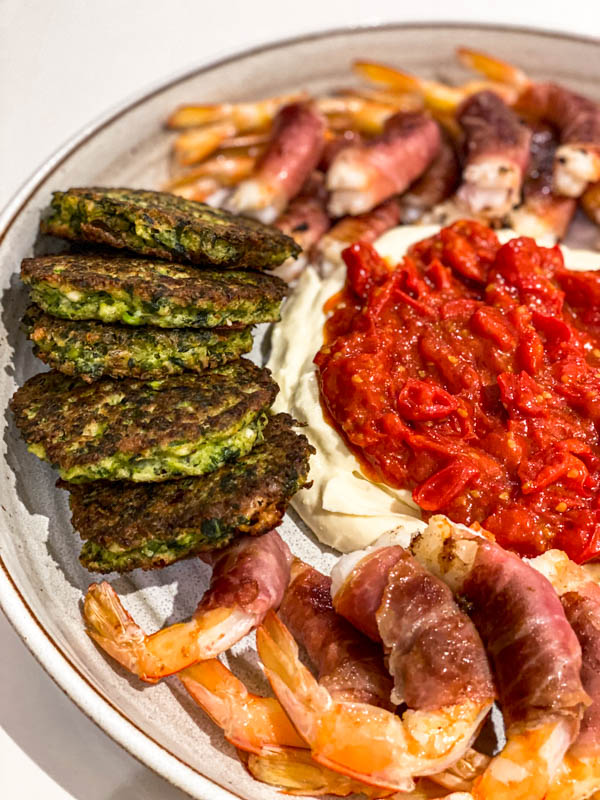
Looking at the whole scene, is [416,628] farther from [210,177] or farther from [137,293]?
[210,177]

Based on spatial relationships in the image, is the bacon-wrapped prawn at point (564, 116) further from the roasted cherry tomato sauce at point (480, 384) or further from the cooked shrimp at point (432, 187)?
the roasted cherry tomato sauce at point (480, 384)

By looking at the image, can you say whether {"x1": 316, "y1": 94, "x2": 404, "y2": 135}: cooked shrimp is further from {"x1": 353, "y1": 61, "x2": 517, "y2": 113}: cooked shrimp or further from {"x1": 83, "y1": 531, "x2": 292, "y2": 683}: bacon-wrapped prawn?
{"x1": 83, "y1": 531, "x2": 292, "y2": 683}: bacon-wrapped prawn

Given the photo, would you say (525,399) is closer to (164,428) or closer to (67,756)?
(164,428)

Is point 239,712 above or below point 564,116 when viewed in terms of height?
below

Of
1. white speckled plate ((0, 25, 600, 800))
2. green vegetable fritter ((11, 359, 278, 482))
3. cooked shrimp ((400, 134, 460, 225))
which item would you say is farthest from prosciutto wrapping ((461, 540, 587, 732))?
cooked shrimp ((400, 134, 460, 225))

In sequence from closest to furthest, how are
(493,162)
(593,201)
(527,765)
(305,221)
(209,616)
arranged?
(527,765)
(209,616)
(493,162)
(305,221)
(593,201)

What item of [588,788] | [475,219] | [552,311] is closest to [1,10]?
[475,219]

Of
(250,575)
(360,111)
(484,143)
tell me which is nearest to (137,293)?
(250,575)
